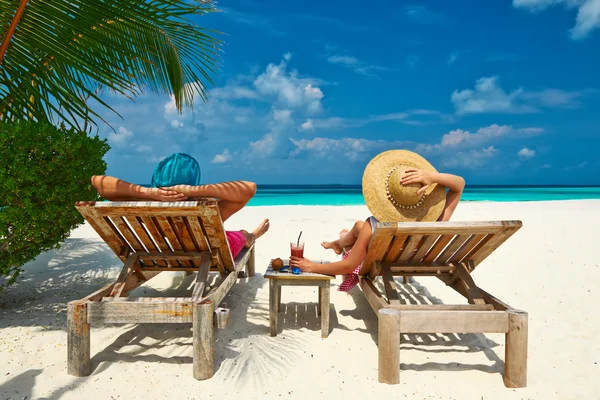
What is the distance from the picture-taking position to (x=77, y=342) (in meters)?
2.53

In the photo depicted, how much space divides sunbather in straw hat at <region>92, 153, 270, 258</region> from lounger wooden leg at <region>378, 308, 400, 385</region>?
131 cm

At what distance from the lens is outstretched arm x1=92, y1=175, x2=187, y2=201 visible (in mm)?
2750

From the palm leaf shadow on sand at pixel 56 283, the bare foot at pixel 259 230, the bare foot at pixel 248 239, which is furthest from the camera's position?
the bare foot at pixel 259 230

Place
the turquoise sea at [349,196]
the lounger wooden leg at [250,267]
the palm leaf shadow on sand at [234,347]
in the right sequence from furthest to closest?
1. the turquoise sea at [349,196]
2. the lounger wooden leg at [250,267]
3. the palm leaf shadow on sand at [234,347]

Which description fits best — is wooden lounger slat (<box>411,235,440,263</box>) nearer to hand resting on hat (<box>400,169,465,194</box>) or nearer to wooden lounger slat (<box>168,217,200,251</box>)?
hand resting on hat (<box>400,169,465,194</box>)

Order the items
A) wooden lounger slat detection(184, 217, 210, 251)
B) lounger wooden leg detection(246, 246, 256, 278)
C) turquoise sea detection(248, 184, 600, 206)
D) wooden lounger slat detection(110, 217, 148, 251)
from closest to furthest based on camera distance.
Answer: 1. wooden lounger slat detection(184, 217, 210, 251)
2. wooden lounger slat detection(110, 217, 148, 251)
3. lounger wooden leg detection(246, 246, 256, 278)
4. turquoise sea detection(248, 184, 600, 206)

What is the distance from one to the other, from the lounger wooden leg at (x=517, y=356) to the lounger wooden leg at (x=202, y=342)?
6.18 ft

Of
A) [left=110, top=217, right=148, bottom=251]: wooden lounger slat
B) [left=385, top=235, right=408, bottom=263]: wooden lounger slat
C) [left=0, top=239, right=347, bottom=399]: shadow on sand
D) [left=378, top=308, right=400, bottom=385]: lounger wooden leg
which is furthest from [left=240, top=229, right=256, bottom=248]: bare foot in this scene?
[left=378, top=308, right=400, bottom=385]: lounger wooden leg

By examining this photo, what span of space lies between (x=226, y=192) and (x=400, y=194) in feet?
4.25

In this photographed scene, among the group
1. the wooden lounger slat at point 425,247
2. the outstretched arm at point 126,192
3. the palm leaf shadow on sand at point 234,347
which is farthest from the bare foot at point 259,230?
the wooden lounger slat at point 425,247

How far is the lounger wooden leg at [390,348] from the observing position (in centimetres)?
247

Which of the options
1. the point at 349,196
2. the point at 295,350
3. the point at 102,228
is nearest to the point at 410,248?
the point at 295,350

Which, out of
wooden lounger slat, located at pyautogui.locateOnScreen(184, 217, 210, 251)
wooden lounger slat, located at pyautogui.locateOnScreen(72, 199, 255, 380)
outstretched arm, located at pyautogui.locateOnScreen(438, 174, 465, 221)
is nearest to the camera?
wooden lounger slat, located at pyautogui.locateOnScreen(72, 199, 255, 380)

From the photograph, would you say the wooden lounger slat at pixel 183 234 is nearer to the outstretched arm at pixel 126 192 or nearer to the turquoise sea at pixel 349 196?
the outstretched arm at pixel 126 192
